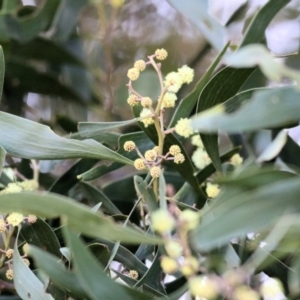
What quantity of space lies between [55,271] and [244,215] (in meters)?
0.14

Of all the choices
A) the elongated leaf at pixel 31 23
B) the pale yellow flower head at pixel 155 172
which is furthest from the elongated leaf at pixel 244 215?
the elongated leaf at pixel 31 23

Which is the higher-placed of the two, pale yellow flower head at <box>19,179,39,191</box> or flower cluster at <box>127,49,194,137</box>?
flower cluster at <box>127,49,194,137</box>

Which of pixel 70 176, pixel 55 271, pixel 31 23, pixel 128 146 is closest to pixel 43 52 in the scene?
pixel 31 23

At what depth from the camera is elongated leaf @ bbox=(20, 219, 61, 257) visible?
44cm

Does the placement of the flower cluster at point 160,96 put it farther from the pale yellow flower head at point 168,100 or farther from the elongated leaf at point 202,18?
the elongated leaf at point 202,18

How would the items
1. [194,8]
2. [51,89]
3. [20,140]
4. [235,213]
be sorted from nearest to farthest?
[235,213] < [20,140] < [194,8] < [51,89]

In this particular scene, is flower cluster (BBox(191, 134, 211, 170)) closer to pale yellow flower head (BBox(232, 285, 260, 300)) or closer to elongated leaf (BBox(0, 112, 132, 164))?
elongated leaf (BBox(0, 112, 132, 164))

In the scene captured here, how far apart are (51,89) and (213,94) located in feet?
1.30

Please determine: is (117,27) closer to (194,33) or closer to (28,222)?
(194,33)

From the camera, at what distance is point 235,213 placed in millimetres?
255

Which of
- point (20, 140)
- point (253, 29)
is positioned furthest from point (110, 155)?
point (253, 29)

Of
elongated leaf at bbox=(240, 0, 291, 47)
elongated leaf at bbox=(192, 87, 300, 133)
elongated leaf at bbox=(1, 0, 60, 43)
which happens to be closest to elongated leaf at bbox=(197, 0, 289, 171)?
elongated leaf at bbox=(240, 0, 291, 47)

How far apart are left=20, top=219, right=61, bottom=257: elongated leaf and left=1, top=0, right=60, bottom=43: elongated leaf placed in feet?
1.08

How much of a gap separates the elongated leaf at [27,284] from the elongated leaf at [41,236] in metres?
0.05
